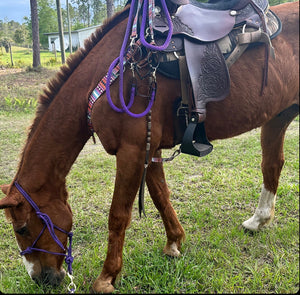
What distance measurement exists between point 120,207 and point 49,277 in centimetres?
71

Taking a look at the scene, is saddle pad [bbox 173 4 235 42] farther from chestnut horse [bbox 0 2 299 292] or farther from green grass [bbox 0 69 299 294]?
green grass [bbox 0 69 299 294]

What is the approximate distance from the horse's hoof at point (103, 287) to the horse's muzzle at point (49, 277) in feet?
0.88

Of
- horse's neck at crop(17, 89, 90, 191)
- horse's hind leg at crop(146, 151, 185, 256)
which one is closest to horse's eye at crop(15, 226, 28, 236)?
horse's neck at crop(17, 89, 90, 191)

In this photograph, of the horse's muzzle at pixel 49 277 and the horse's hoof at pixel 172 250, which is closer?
the horse's muzzle at pixel 49 277

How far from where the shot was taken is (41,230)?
1.75 metres

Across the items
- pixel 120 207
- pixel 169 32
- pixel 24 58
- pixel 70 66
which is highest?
pixel 24 58

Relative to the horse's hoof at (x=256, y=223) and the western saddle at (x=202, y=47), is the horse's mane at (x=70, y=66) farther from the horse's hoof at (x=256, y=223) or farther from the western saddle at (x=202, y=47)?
the horse's hoof at (x=256, y=223)

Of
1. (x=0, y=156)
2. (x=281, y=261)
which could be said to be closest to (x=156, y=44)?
(x=281, y=261)

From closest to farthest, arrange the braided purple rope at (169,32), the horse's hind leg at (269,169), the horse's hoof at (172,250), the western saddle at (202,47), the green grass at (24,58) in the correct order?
1. the braided purple rope at (169,32)
2. the western saddle at (202,47)
3. the horse's hoof at (172,250)
4. the horse's hind leg at (269,169)
5. the green grass at (24,58)

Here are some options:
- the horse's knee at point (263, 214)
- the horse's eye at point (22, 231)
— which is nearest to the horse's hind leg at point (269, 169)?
the horse's knee at point (263, 214)

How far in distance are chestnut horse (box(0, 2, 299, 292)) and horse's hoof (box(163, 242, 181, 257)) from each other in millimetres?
510

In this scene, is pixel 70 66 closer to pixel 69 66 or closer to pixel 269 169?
pixel 69 66

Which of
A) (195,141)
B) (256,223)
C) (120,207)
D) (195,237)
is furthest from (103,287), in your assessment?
(256,223)

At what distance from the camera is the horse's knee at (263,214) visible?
99.5 inches
